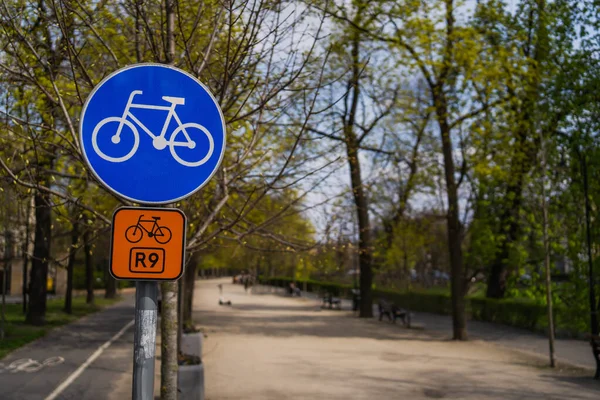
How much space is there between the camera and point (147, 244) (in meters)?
3.05

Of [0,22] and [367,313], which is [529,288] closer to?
[367,313]

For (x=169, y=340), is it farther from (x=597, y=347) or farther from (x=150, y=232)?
(x=597, y=347)

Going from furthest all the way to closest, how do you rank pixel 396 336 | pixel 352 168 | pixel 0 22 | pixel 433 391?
pixel 352 168, pixel 396 336, pixel 433 391, pixel 0 22

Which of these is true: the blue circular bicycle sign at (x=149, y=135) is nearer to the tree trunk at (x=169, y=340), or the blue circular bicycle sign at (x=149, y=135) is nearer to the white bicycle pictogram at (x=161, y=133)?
the white bicycle pictogram at (x=161, y=133)

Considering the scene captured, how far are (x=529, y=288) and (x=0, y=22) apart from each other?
16.8 metres

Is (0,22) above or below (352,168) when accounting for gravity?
below

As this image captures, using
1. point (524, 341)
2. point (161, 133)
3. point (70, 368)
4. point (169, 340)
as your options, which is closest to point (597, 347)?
point (524, 341)

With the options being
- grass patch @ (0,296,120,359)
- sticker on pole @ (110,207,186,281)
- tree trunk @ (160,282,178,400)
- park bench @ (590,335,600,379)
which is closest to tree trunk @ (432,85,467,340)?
park bench @ (590,335,600,379)

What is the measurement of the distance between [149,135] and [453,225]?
18.8 m

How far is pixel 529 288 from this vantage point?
19297 mm

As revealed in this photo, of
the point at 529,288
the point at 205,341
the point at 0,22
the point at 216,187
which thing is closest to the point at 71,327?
the point at 205,341

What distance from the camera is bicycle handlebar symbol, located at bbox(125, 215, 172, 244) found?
120 inches

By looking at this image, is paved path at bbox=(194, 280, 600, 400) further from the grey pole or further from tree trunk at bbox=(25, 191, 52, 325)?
the grey pole

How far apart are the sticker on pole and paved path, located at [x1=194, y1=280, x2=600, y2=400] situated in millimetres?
8015
